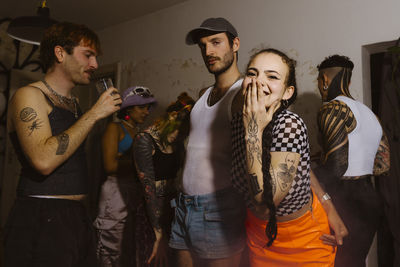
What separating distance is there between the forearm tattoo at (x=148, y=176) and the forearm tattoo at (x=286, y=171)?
0.82 meters

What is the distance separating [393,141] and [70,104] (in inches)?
74.8

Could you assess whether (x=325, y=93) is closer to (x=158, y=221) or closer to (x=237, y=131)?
(x=237, y=131)

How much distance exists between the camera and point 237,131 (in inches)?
45.1

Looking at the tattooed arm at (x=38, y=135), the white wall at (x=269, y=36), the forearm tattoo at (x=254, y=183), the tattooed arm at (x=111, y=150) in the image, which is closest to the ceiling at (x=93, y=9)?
the white wall at (x=269, y=36)

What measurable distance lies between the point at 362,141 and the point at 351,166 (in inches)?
5.9

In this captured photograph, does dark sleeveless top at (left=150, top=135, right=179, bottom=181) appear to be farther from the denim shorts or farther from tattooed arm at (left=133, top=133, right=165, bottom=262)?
the denim shorts

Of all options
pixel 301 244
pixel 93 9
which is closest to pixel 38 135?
pixel 301 244

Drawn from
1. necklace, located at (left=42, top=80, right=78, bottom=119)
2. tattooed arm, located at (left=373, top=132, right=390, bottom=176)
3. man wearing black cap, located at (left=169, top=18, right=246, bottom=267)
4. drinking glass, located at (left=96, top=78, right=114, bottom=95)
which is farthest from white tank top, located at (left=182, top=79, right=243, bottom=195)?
tattooed arm, located at (left=373, top=132, right=390, bottom=176)

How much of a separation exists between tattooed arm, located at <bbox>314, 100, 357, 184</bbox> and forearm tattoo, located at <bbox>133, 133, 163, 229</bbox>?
86 cm

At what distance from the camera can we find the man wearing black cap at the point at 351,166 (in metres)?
1.55

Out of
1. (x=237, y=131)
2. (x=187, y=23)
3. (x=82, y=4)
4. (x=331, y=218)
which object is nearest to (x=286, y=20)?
(x=187, y=23)

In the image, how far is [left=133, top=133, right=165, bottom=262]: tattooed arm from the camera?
1552 millimetres

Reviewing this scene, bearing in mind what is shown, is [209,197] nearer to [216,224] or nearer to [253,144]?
[216,224]

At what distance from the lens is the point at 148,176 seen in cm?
156
